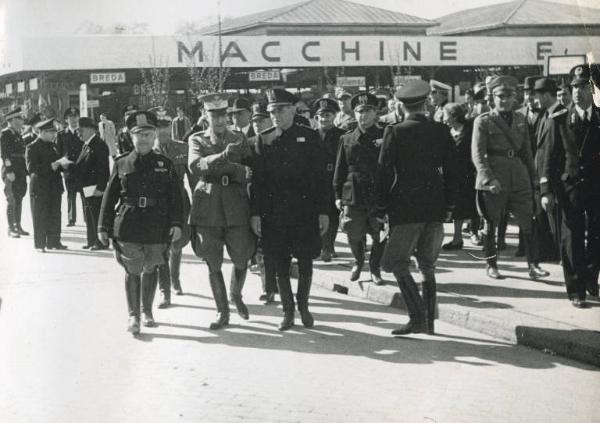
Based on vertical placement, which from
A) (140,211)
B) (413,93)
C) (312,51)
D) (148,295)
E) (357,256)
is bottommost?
(148,295)

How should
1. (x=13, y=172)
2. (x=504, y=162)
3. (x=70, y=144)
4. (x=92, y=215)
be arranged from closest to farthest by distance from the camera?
1. (x=504, y=162)
2. (x=92, y=215)
3. (x=13, y=172)
4. (x=70, y=144)

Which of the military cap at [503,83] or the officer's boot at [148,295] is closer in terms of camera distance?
the officer's boot at [148,295]

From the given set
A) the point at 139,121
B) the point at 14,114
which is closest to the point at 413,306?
the point at 139,121

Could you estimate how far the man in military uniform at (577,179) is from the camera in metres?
7.06

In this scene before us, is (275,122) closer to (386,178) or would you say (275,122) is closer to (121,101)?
(386,178)

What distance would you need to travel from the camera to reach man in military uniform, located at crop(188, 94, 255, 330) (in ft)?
24.0

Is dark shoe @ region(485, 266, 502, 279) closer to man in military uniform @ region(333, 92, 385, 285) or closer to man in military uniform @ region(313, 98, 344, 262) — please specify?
man in military uniform @ region(333, 92, 385, 285)

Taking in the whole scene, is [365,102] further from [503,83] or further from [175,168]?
[175,168]

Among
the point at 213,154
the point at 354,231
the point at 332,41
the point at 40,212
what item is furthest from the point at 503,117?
the point at 332,41

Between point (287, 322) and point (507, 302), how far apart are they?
2.12 m

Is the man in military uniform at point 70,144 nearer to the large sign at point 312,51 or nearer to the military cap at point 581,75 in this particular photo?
the military cap at point 581,75

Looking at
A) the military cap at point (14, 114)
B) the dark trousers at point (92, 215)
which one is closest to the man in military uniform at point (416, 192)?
the dark trousers at point (92, 215)

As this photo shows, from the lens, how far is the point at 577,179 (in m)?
7.10

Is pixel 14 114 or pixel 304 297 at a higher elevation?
pixel 14 114
